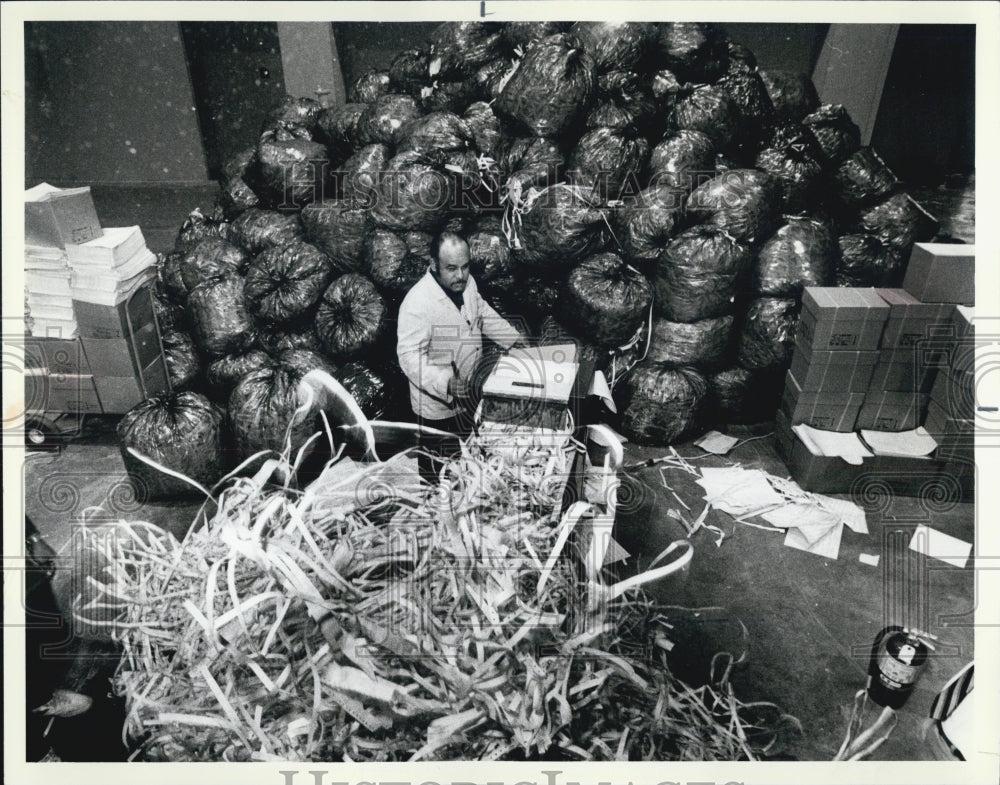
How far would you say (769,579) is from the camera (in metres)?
2.16

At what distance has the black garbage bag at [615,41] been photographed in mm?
2344

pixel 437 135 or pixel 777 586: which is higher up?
pixel 437 135

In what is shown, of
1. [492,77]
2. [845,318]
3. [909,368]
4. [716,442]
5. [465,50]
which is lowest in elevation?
[716,442]

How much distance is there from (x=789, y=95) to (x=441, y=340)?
6.49 ft

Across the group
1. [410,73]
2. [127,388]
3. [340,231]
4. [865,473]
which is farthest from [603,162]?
[127,388]

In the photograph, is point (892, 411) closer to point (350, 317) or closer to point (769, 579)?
point (769, 579)

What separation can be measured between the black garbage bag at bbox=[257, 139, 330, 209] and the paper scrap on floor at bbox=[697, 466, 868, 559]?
2151 millimetres

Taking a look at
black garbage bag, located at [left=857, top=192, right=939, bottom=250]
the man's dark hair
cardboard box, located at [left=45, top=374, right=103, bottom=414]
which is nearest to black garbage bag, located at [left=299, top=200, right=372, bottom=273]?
the man's dark hair

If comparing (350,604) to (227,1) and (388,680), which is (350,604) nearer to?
(388,680)

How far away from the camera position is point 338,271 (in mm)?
2480

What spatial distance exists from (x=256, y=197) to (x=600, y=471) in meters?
1.96

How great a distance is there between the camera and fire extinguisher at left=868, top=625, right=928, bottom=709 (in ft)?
5.95

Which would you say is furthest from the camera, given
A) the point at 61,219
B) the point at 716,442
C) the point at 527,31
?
the point at 716,442

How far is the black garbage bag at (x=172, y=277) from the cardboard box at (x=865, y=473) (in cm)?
280
